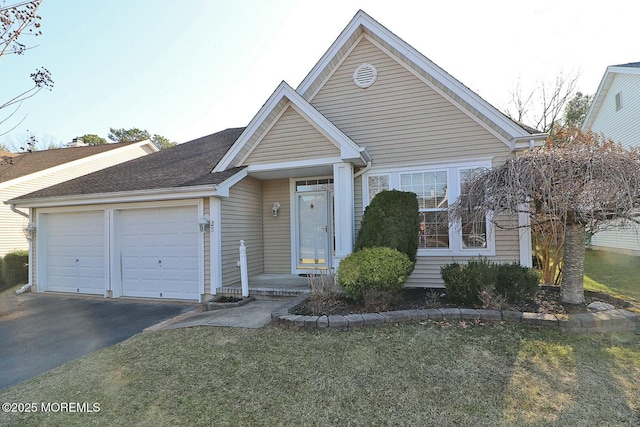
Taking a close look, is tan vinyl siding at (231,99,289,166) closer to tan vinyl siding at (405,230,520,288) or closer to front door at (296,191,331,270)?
front door at (296,191,331,270)

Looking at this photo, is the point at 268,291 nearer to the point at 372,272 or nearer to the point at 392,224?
the point at 372,272

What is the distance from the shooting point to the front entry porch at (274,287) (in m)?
7.15

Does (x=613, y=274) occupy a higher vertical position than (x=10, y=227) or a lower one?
lower

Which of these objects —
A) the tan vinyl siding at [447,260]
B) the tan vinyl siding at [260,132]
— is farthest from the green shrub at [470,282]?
the tan vinyl siding at [260,132]

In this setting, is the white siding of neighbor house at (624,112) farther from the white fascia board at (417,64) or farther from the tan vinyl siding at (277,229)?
the tan vinyl siding at (277,229)

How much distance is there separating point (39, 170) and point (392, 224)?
14935 mm

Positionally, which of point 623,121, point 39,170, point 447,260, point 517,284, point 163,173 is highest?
point 623,121

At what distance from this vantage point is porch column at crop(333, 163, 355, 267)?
7.43m

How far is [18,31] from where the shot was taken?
4.20 metres

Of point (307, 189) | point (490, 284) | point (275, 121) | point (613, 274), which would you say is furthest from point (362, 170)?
point (613, 274)

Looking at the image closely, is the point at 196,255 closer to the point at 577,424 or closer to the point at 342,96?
the point at 342,96

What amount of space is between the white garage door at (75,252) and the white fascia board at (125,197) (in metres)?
0.42

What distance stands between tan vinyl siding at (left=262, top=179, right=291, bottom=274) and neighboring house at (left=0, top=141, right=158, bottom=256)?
6873 millimetres

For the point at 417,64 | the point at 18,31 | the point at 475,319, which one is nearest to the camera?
the point at 18,31
